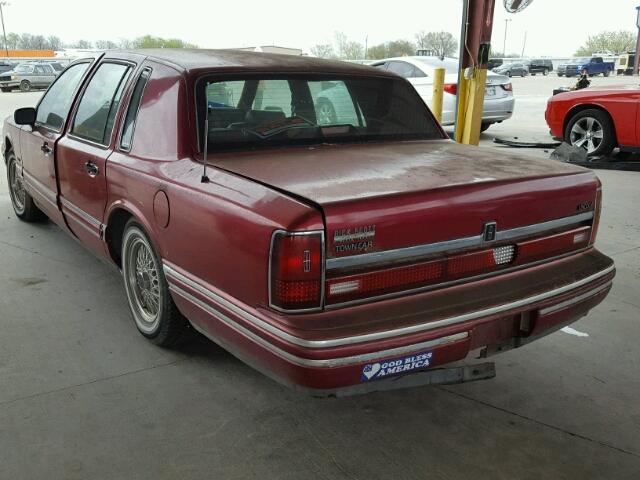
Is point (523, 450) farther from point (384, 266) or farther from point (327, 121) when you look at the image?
point (327, 121)

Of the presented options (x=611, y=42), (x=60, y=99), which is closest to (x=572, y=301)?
(x=60, y=99)

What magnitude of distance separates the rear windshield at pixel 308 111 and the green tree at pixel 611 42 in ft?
340

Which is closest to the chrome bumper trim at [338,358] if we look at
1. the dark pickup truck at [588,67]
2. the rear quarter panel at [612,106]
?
the rear quarter panel at [612,106]

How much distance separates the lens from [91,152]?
11.7ft

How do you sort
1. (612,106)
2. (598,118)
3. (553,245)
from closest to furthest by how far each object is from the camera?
(553,245) → (612,106) → (598,118)

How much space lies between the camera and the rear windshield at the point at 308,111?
10.1 feet

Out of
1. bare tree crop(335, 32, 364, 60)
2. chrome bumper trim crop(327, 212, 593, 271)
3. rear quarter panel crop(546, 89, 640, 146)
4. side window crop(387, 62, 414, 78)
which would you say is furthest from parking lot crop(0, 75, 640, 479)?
bare tree crop(335, 32, 364, 60)

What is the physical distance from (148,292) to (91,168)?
0.81 metres

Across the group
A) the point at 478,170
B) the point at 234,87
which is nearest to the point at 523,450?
the point at 478,170

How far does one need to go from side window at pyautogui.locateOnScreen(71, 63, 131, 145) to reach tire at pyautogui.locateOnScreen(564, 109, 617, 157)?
739cm

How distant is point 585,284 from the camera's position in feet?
8.95

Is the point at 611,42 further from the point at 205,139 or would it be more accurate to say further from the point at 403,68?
the point at 205,139

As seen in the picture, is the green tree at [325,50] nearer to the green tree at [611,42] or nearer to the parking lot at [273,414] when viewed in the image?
the green tree at [611,42]

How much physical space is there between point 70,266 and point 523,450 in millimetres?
3473
